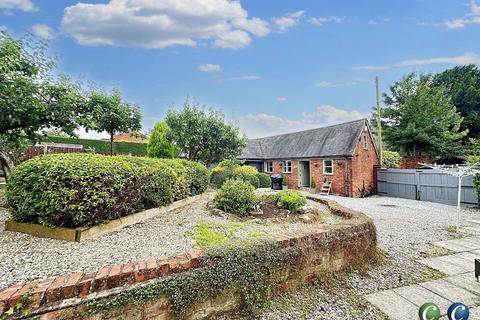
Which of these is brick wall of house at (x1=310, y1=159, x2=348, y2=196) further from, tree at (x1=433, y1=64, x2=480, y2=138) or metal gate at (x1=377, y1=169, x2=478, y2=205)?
tree at (x1=433, y1=64, x2=480, y2=138)

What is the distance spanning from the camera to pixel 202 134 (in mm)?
12859

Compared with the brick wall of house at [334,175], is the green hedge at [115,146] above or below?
above

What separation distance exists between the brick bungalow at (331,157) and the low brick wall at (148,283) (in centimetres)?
1302

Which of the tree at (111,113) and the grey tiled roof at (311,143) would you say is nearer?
the tree at (111,113)

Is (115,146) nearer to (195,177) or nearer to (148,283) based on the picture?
(195,177)

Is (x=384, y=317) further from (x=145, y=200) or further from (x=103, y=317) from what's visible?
(x=145, y=200)

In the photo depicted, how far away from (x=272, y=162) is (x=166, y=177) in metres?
17.4

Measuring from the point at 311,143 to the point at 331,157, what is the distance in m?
2.92

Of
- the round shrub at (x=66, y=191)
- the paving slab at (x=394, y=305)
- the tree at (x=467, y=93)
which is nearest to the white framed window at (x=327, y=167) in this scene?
the paving slab at (x=394, y=305)

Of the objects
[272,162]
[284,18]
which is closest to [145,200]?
[284,18]

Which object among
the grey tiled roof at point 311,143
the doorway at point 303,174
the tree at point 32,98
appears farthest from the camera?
the doorway at point 303,174

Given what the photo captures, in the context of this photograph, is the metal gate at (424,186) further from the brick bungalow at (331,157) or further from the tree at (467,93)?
the tree at (467,93)

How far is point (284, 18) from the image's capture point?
8.26 metres

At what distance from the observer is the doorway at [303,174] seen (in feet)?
64.2
